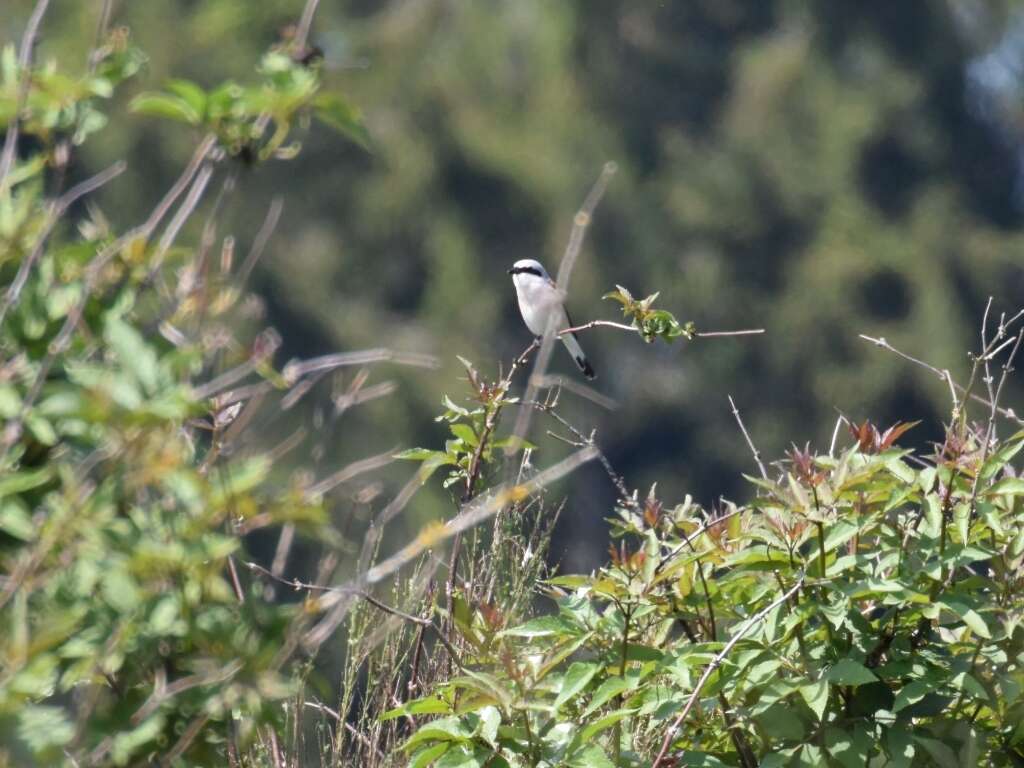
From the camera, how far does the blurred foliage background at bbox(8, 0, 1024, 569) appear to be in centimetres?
2205

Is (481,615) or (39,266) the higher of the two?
(39,266)

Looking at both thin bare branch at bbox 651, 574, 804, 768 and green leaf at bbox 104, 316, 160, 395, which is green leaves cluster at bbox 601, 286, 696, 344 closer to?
thin bare branch at bbox 651, 574, 804, 768

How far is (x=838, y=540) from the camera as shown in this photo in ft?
8.38

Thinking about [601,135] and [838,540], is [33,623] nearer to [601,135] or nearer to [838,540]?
[838,540]

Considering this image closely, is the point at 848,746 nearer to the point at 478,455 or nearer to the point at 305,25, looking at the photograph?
the point at 478,455

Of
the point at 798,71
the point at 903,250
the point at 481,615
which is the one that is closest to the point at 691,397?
the point at 903,250

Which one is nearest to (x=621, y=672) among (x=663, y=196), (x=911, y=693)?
(x=911, y=693)

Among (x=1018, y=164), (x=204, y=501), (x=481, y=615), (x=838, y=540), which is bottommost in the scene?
(x=1018, y=164)

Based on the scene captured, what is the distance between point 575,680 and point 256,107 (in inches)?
46.5

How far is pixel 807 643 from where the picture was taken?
2697mm

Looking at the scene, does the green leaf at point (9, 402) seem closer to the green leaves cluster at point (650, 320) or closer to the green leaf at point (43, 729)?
the green leaf at point (43, 729)

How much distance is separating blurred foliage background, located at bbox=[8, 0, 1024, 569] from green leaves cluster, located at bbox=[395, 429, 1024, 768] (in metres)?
17.1

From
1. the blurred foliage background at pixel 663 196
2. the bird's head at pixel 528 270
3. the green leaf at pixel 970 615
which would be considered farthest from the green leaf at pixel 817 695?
the blurred foliage background at pixel 663 196

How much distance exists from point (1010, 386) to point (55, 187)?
2235 centimetres
